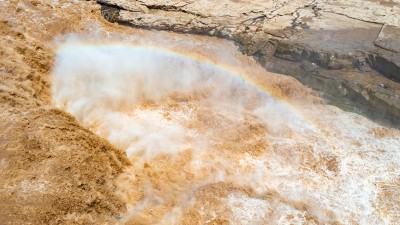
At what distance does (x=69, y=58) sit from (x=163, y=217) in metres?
3.36

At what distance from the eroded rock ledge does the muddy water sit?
21 centimetres

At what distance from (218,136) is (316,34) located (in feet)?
7.99

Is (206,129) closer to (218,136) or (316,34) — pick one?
(218,136)

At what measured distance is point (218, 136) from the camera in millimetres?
5262

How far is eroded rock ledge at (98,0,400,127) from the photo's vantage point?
561 cm

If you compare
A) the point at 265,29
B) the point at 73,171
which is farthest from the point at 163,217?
the point at 265,29

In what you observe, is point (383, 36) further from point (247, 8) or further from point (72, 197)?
point (72, 197)

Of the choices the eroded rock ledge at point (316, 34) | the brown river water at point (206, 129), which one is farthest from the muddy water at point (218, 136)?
the eroded rock ledge at point (316, 34)

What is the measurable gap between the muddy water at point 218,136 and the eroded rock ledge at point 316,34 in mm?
209

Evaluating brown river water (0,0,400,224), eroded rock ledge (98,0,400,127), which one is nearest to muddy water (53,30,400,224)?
brown river water (0,0,400,224)

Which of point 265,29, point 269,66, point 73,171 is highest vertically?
point 265,29

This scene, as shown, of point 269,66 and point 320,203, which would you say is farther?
point 269,66

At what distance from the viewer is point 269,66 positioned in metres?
6.19

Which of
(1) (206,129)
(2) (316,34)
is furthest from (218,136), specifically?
(2) (316,34)
